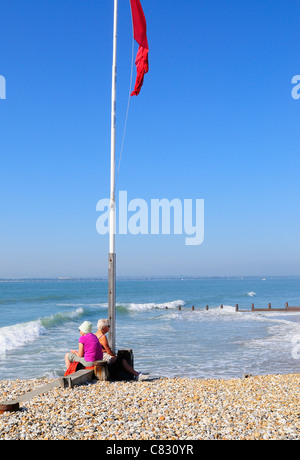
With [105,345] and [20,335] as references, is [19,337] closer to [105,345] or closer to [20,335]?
[20,335]

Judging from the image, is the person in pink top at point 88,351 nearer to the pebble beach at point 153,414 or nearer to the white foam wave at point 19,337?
the pebble beach at point 153,414

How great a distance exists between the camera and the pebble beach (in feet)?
19.0

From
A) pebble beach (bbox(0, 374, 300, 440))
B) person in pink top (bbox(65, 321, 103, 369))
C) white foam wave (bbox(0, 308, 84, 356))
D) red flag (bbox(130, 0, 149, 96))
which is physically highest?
red flag (bbox(130, 0, 149, 96))

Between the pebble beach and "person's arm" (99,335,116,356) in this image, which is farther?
"person's arm" (99,335,116,356)

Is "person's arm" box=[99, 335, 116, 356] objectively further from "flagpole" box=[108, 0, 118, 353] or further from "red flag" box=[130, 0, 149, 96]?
"red flag" box=[130, 0, 149, 96]

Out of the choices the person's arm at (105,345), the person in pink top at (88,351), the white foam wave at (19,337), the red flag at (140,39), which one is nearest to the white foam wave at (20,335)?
the white foam wave at (19,337)

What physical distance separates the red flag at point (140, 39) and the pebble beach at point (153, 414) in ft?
24.0

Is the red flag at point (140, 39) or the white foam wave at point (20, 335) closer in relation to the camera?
the red flag at point (140, 39)

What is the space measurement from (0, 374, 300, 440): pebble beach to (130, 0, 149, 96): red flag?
288 inches

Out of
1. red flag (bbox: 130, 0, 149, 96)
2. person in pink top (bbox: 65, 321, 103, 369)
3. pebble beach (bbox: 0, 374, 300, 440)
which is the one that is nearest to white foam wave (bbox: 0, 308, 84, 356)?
person in pink top (bbox: 65, 321, 103, 369)

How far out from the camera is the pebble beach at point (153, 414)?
19.0 ft

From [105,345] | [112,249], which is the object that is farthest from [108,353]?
[112,249]
